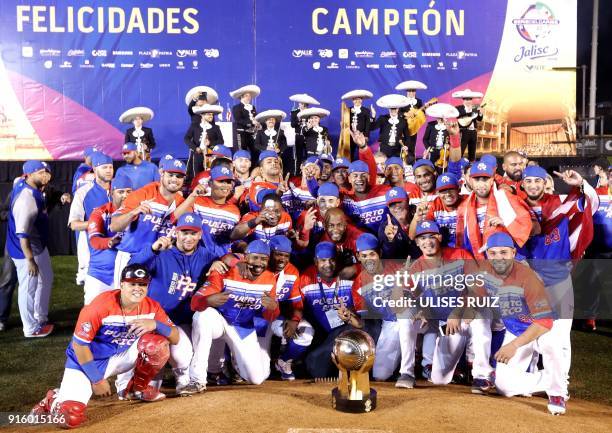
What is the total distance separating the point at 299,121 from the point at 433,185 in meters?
6.45

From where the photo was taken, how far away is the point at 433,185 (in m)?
8.69

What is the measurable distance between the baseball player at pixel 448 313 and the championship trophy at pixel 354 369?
4.65ft

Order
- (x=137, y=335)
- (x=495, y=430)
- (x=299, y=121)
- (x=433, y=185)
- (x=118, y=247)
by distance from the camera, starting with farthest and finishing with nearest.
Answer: (x=299, y=121) → (x=433, y=185) → (x=118, y=247) → (x=137, y=335) → (x=495, y=430)

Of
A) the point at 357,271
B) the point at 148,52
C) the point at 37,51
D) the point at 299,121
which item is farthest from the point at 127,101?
the point at 357,271

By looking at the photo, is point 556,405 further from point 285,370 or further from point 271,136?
point 271,136

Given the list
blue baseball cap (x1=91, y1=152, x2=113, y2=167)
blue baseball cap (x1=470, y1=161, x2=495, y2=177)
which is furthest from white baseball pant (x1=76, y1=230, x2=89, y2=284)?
blue baseball cap (x1=470, y1=161, x2=495, y2=177)

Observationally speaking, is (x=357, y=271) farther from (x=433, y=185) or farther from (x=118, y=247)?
(x=118, y=247)

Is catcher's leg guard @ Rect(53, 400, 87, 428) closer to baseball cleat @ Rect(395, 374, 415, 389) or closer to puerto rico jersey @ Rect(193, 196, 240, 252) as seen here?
puerto rico jersey @ Rect(193, 196, 240, 252)

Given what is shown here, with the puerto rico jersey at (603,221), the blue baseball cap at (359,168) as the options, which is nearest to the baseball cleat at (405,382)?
the blue baseball cap at (359,168)

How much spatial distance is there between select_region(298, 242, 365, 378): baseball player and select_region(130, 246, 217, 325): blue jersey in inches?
42.5

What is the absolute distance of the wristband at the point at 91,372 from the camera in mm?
6113

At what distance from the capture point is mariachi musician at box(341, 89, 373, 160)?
14.6 m

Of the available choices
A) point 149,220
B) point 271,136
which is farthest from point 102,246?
point 271,136

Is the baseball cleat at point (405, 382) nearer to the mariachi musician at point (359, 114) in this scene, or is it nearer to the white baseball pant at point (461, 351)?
the white baseball pant at point (461, 351)
